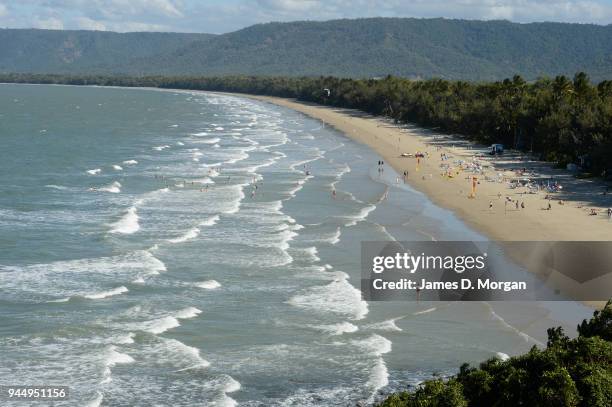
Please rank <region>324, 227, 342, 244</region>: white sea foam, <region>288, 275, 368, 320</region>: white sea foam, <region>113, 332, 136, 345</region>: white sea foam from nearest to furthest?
<region>113, 332, 136, 345</region>: white sea foam → <region>288, 275, 368, 320</region>: white sea foam → <region>324, 227, 342, 244</region>: white sea foam

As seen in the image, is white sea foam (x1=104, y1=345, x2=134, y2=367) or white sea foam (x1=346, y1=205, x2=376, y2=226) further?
white sea foam (x1=346, y1=205, x2=376, y2=226)

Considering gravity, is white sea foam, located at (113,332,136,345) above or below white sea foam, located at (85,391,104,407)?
above

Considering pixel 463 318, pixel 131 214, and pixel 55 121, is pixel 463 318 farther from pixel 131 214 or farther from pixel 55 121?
pixel 55 121

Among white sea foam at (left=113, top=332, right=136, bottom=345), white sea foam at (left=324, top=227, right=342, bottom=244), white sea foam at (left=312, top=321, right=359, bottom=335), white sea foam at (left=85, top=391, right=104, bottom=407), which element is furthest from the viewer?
white sea foam at (left=324, top=227, right=342, bottom=244)

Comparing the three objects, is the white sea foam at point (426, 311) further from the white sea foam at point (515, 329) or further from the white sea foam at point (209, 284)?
the white sea foam at point (209, 284)

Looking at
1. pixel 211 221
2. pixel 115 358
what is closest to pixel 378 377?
pixel 115 358

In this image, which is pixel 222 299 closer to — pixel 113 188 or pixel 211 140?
pixel 113 188

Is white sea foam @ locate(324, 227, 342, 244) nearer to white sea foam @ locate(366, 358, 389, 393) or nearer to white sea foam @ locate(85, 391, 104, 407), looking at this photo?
white sea foam @ locate(366, 358, 389, 393)

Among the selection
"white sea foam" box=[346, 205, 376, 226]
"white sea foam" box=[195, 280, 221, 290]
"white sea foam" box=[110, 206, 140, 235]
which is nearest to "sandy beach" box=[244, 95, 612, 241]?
"white sea foam" box=[346, 205, 376, 226]
